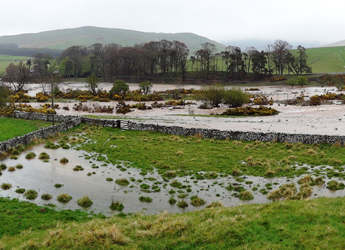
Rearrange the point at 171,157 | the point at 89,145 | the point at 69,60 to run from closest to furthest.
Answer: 1. the point at 171,157
2. the point at 89,145
3. the point at 69,60

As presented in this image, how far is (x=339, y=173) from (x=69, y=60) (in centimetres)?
11092

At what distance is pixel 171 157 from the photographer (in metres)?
22.5

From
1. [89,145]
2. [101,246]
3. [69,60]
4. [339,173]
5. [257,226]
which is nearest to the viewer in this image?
[101,246]

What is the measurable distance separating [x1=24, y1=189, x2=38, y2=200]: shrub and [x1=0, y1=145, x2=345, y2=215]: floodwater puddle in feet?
0.72

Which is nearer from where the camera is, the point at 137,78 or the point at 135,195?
the point at 135,195

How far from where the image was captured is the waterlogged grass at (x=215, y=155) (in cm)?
1930

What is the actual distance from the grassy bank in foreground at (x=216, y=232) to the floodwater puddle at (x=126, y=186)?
9.86ft

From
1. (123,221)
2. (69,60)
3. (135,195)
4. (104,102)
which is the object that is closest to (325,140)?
(135,195)

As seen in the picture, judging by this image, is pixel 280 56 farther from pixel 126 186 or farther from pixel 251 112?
pixel 126 186

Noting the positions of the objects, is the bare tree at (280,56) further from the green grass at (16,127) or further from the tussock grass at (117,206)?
the tussock grass at (117,206)

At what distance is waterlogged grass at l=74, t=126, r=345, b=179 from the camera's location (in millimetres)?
19297

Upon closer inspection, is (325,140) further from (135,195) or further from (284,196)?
(135,195)

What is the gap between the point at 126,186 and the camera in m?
17.5

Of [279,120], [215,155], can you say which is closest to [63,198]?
[215,155]
